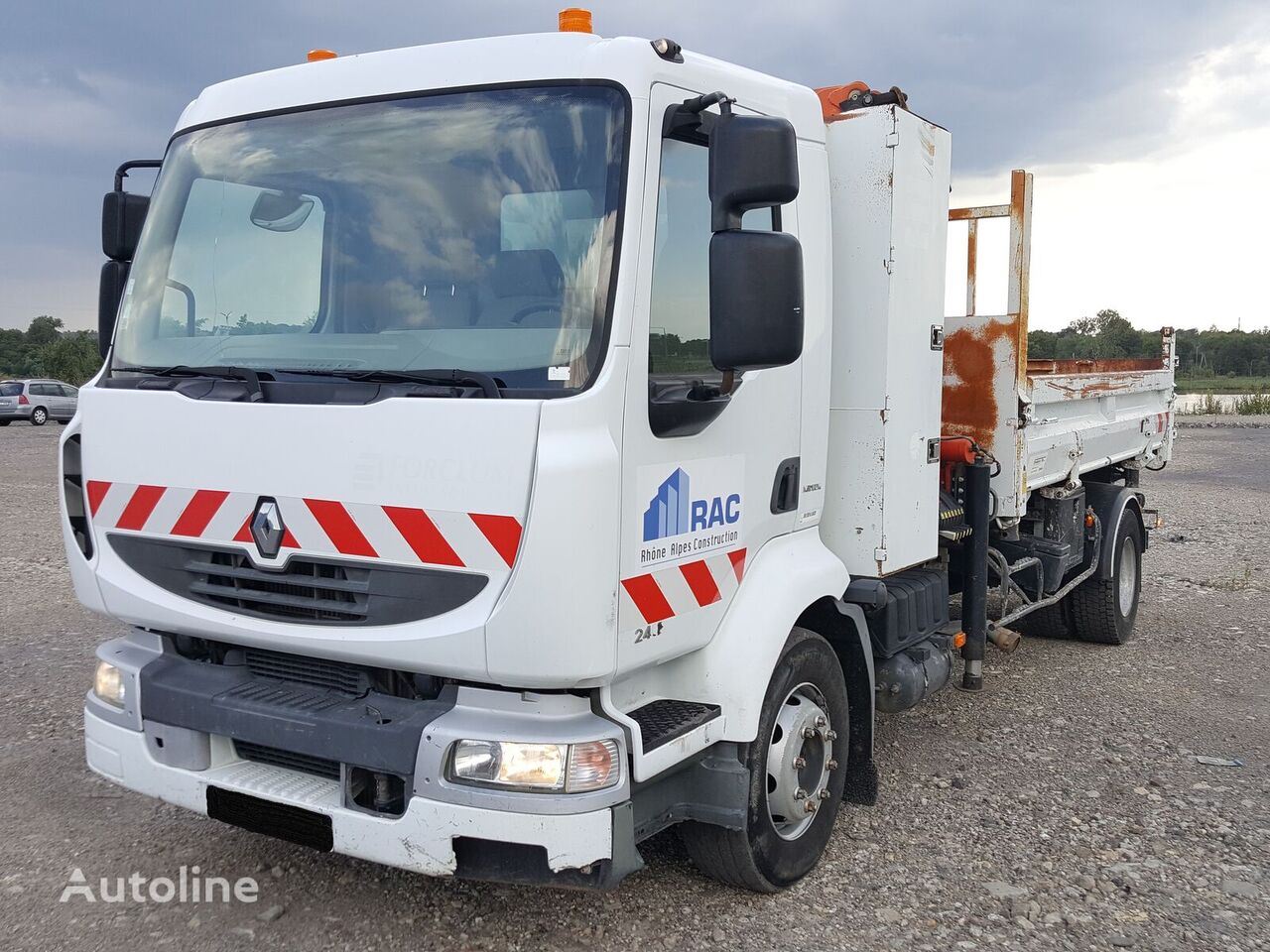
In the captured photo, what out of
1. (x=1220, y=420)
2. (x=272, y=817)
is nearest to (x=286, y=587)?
(x=272, y=817)

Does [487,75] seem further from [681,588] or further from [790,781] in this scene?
[790,781]

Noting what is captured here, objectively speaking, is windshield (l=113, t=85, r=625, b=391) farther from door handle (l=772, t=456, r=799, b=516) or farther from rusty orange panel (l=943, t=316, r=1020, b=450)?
rusty orange panel (l=943, t=316, r=1020, b=450)

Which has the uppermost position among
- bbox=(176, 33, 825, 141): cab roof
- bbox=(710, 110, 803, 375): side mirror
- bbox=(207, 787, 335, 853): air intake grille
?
bbox=(176, 33, 825, 141): cab roof

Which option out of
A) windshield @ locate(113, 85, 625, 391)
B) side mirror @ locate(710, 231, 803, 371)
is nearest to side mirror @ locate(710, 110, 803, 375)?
side mirror @ locate(710, 231, 803, 371)

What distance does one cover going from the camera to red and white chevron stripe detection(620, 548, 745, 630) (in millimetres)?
2922

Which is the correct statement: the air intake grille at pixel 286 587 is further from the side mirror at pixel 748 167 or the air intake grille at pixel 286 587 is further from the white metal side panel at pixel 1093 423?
the white metal side panel at pixel 1093 423

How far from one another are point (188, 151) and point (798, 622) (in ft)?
8.47

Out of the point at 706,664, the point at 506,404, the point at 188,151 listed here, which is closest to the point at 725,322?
the point at 506,404

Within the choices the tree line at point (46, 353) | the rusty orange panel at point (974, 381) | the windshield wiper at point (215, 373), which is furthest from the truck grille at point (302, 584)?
the tree line at point (46, 353)

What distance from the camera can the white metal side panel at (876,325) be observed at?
13.2 ft

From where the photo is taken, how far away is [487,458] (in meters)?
2.74

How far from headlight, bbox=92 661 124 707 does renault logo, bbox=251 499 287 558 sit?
2.61 feet

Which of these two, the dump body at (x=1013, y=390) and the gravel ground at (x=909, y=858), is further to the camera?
the dump body at (x=1013, y=390)

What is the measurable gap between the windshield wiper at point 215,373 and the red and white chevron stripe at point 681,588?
117cm
